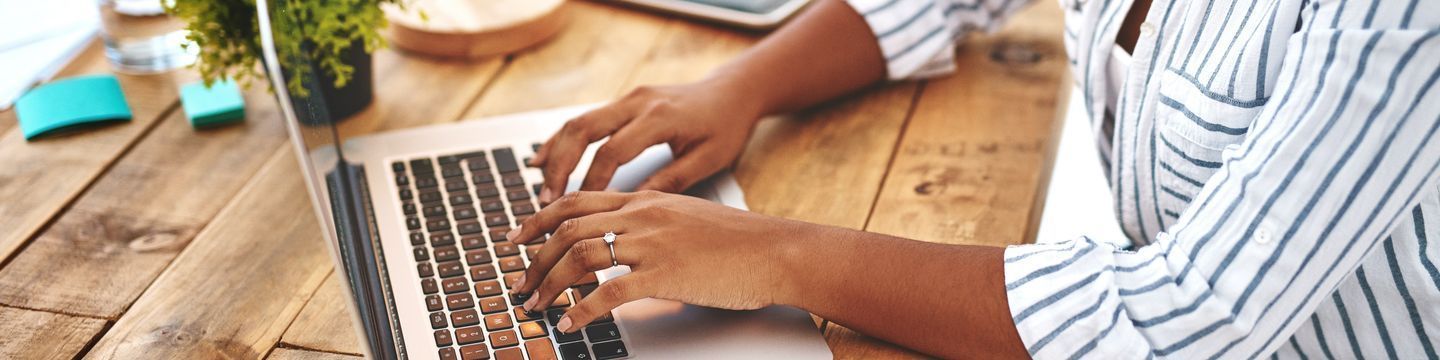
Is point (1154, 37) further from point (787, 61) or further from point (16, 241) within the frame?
point (16, 241)

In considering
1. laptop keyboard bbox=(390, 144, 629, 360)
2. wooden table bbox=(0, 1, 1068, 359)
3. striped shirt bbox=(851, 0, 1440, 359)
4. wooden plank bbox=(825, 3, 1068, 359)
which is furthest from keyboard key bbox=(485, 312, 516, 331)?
striped shirt bbox=(851, 0, 1440, 359)

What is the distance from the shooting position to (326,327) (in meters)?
0.84

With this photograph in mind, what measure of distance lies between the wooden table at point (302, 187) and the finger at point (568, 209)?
0.14 metres

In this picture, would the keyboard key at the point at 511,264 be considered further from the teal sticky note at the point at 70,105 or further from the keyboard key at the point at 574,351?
the teal sticky note at the point at 70,105

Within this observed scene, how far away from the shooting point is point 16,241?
0.94 m

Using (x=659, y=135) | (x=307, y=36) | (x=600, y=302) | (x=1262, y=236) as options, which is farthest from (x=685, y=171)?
(x=1262, y=236)

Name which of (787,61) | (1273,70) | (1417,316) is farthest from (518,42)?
(1417,316)

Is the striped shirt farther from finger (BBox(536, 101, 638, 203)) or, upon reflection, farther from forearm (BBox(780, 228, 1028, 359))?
finger (BBox(536, 101, 638, 203))

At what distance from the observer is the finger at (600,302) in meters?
0.76

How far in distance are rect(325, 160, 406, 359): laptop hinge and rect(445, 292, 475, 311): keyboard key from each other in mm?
36

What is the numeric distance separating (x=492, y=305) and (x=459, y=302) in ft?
Answer: 0.08

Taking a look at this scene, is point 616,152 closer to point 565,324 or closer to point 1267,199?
point 565,324

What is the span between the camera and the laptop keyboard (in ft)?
2.53

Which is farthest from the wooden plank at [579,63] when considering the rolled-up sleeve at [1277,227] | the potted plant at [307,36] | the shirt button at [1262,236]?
the shirt button at [1262,236]
